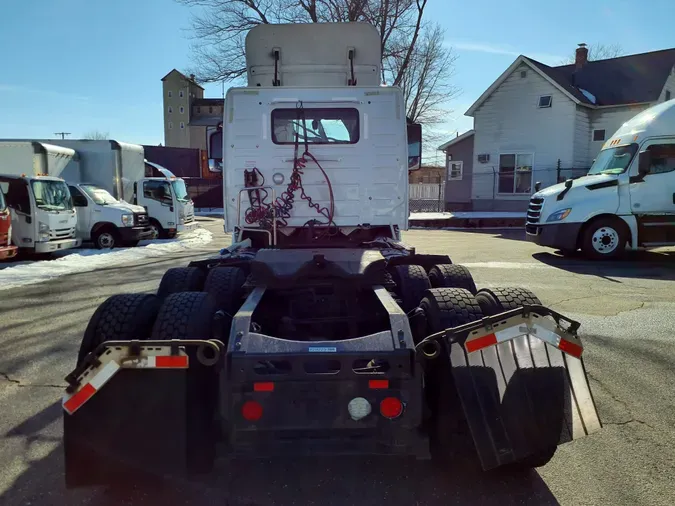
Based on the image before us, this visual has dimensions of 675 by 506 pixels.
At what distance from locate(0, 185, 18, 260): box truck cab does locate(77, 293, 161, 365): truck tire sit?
8.91 m

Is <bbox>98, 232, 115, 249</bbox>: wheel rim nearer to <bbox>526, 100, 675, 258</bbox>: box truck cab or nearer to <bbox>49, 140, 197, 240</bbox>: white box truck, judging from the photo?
<bbox>49, 140, 197, 240</bbox>: white box truck

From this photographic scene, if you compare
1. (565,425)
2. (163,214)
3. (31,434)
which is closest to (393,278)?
(565,425)

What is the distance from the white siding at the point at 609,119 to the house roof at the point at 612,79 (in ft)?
1.23

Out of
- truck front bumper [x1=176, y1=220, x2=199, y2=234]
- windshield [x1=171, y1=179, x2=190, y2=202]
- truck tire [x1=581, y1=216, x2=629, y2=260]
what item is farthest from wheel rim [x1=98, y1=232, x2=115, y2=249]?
truck tire [x1=581, y1=216, x2=629, y2=260]

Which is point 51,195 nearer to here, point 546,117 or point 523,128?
point 523,128

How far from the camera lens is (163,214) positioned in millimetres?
17391

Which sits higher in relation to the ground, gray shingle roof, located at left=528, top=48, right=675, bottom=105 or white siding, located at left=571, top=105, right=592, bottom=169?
gray shingle roof, located at left=528, top=48, right=675, bottom=105

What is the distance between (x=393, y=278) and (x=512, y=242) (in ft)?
38.6

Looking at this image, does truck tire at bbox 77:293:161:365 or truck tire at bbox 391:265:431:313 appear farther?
truck tire at bbox 391:265:431:313

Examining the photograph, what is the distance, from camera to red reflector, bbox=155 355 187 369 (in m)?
2.47

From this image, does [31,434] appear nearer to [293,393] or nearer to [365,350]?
[293,393]

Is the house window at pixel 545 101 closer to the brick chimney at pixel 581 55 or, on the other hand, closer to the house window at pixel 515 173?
the house window at pixel 515 173

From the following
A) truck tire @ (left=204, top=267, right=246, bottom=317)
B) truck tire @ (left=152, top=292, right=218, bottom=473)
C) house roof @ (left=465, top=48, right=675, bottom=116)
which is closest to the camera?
truck tire @ (left=152, top=292, right=218, bottom=473)

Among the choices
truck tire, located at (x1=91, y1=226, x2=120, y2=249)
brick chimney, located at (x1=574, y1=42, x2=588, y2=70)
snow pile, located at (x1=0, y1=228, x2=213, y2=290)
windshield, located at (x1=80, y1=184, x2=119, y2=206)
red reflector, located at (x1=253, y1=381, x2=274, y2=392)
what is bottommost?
snow pile, located at (x1=0, y1=228, x2=213, y2=290)
